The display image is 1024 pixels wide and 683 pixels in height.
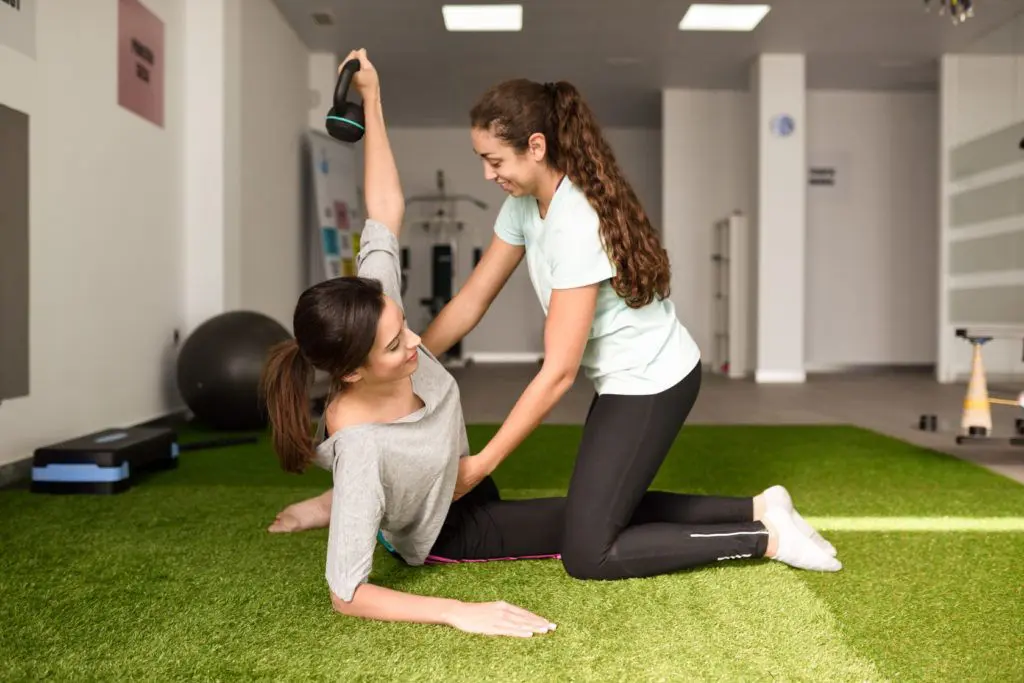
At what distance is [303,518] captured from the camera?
88.1 inches

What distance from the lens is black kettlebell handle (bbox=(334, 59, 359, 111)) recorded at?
1707mm

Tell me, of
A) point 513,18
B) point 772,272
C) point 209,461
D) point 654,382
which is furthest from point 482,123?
point 772,272

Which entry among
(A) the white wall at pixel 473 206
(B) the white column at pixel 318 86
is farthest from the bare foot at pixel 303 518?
(A) the white wall at pixel 473 206

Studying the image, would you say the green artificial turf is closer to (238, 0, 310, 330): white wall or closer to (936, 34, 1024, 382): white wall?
(238, 0, 310, 330): white wall

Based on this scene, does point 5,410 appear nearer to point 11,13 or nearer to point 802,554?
point 11,13

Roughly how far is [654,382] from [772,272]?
605 cm

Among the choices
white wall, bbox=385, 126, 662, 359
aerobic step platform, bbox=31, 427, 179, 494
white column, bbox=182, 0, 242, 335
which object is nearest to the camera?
aerobic step platform, bbox=31, 427, 179, 494

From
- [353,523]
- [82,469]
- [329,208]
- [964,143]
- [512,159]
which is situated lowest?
[82,469]

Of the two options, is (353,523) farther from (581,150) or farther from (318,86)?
(318,86)

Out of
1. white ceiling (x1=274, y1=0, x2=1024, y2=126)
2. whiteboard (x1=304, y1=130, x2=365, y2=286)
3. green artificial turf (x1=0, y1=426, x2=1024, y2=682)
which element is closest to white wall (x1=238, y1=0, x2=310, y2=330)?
whiteboard (x1=304, y1=130, x2=365, y2=286)

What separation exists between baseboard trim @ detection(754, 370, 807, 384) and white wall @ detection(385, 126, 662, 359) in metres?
3.31

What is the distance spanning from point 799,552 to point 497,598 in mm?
642

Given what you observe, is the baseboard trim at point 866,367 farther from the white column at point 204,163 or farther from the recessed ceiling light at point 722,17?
the white column at point 204,163

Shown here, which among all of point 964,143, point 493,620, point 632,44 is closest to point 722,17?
point 632,44
